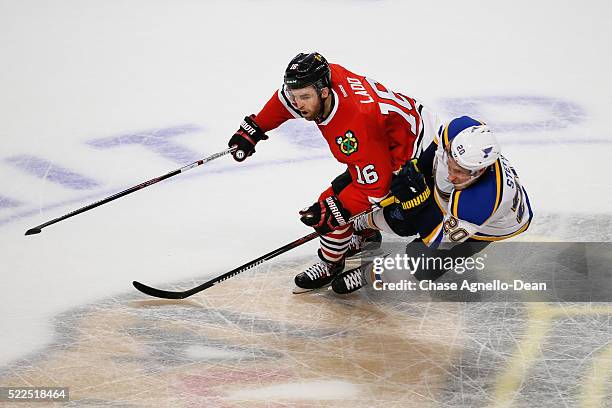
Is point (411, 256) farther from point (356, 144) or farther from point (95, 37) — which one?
point (95, 37)

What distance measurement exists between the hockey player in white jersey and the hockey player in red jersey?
0.12 meters

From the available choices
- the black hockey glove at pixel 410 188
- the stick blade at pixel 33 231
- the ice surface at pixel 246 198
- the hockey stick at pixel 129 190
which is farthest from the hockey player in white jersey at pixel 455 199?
the stick blade at pixel 33 231

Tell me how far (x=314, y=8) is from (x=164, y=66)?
4.38ft

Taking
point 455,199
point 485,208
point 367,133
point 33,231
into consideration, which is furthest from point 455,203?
point 33,231

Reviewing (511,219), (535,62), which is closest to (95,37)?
(535,62)

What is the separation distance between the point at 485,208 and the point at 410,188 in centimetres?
34

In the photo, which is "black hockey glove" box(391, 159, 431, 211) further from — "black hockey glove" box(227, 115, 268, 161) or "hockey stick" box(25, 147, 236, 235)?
"hockey stick" box(25, 147, 236, 235)

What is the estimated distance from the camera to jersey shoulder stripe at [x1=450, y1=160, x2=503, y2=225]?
3.90 meters

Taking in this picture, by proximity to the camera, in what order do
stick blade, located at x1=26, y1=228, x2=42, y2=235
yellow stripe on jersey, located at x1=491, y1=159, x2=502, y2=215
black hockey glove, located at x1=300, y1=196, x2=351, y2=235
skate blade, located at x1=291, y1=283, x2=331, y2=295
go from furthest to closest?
stick blade, located at x1=26, y1=228, x2=42, y2=235 < skate blade, located at x1=291, y1=283, x2=331, y2=295 < black hockey glove, located at x1=300, y1=196, x2=351, y2=235 < yellow stripe on jersey, located at x1=491, y1=159, x2=502, y2=215

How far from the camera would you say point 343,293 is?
14.8 feet

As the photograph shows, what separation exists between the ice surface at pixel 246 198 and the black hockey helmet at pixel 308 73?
105 cm

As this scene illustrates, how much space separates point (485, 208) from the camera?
154 inches

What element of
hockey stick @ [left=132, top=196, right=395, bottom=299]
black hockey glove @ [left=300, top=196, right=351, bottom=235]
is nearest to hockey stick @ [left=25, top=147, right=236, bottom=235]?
hockey stick @ [left=132, top=196, right=395, bottom=299]

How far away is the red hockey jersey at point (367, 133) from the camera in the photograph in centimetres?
405
